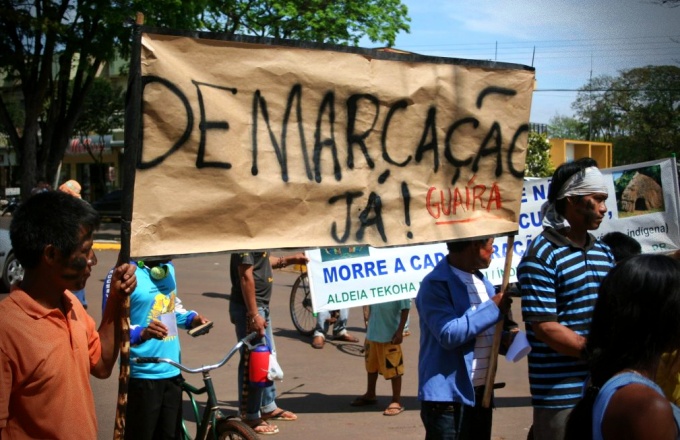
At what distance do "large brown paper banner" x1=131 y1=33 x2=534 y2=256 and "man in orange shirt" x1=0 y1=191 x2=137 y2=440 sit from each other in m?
0.22

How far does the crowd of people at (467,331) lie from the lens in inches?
87.2

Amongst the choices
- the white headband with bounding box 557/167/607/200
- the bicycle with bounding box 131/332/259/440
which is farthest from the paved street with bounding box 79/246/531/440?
the white headband with bounding box 557/167/607/200

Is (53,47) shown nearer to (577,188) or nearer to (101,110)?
(101,110)

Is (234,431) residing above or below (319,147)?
below

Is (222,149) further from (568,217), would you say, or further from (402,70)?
(568,217)

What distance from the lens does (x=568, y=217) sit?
3.71 m

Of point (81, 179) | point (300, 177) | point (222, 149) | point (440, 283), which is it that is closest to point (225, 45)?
point (222, 149)

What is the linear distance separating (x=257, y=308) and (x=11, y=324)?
3.85 m

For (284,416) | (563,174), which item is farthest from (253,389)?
(563,174)

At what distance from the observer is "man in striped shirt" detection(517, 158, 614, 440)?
11.5ft

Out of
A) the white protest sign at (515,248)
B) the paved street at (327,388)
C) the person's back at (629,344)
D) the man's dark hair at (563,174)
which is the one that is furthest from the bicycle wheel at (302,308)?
the person's back at (629,344)

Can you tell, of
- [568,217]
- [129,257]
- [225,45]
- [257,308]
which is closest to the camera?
[129,257]

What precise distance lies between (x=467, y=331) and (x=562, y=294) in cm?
50

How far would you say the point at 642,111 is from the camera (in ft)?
99.8
